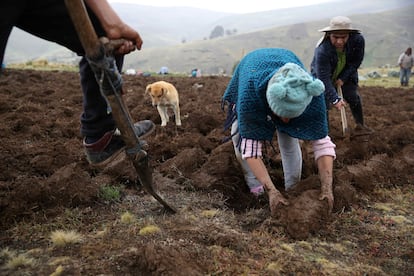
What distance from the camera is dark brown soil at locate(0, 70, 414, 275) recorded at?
1.86 metres

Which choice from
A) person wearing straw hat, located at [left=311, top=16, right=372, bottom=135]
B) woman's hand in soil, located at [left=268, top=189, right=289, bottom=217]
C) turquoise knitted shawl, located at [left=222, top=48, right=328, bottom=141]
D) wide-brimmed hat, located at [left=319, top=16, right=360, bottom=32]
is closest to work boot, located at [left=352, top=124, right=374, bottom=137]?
person wearing straw hat, located at [left=311, top=16, right=372, bottom=135]

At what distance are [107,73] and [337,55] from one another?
329cm

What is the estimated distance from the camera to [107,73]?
1.59 meters

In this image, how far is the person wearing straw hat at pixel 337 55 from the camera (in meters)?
4.02

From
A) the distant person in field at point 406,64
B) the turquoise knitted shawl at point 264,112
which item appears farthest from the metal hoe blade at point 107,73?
the distant person in field at point 406,64

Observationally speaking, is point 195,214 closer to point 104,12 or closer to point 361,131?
point 104,12

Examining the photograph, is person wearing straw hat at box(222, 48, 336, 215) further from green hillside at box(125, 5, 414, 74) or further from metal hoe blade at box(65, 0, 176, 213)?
green hillside at box(125, 5, 414, 74)

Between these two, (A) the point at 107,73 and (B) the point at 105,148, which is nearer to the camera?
(A) the point at 107,73

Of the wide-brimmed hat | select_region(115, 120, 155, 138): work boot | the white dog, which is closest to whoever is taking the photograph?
select_region(115, 120, 155, 138): work boot

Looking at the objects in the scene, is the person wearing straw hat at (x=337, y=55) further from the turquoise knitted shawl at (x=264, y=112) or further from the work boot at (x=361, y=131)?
the turquoise knitted shawl at (x=264, y=112)

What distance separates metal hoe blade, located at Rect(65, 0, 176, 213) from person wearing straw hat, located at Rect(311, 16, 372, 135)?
2.73 m

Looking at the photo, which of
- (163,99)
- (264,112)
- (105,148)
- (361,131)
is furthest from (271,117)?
(163,99)

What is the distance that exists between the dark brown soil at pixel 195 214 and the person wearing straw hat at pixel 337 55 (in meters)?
0.73

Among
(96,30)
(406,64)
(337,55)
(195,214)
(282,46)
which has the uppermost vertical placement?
(96,30)
